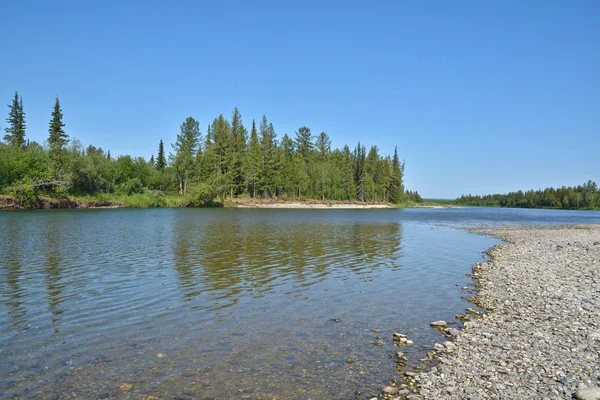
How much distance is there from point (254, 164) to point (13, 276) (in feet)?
→ 346

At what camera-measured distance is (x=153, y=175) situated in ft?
362

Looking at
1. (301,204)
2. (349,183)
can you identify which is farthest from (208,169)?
(349,183)

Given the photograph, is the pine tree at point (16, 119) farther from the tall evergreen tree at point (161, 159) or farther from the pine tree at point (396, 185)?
the pine tree at point (396, 185)

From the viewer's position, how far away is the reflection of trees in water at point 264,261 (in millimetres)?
16234

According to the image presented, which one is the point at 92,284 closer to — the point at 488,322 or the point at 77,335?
the point at 77,335

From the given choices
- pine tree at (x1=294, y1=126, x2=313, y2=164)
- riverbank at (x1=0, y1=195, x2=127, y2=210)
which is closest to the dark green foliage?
pine tree at (x1=294, y1=126, x2=313, y2=164)

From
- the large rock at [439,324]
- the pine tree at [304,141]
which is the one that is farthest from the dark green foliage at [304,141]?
the large rock at [439,324]

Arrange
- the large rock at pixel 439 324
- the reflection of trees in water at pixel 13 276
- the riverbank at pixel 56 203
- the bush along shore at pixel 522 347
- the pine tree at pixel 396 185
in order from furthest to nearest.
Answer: the pine tree at pixel 396 185 < the riverbank at pixel 56 203 < the reflection of trees in water at pixel 13 276 < the large rock at pixel 439 324 < the bush along shore at pixel 522 347

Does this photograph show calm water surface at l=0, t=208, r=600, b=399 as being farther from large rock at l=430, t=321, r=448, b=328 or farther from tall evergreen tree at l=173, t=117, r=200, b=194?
tall evergreen tree at l=173, t=117, r=200, b=194

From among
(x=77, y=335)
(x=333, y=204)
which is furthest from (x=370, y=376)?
(x=333, y=204)

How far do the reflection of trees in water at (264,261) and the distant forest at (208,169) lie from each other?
60.4 m

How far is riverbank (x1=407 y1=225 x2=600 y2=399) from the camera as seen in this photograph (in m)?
7.09

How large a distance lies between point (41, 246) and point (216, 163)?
91618 mm

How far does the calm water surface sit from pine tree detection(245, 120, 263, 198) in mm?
97110
